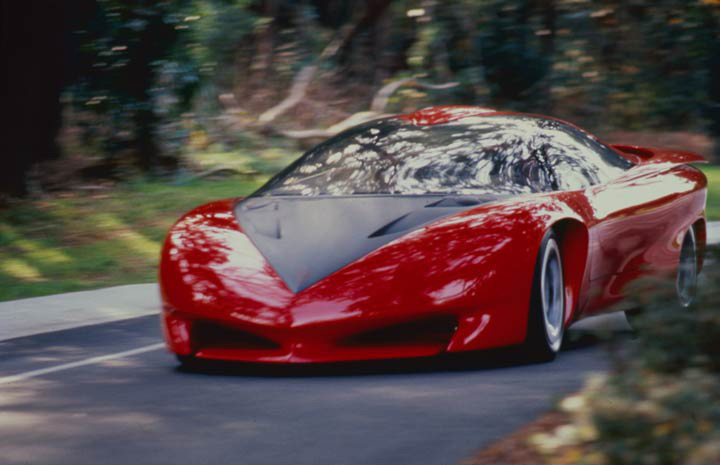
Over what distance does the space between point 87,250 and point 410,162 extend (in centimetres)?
610

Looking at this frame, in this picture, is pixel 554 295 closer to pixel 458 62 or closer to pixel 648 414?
pixel 648 414

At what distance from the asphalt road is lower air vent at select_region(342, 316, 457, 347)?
0.17 m

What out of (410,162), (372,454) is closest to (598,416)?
(372,454)

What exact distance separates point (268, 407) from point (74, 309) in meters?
4.05

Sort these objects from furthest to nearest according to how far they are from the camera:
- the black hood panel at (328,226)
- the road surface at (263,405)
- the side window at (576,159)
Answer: the side window at (576,159) < the black hood panel at (328,226) < the road surface at (263,405)

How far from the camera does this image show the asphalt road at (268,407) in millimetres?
4809

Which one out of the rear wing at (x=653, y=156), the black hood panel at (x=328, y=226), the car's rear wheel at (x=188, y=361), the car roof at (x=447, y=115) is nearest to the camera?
the black hood panel at (x=328, y=226)

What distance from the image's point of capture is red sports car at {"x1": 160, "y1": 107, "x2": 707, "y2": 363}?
614 centimetres

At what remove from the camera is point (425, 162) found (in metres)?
7.33

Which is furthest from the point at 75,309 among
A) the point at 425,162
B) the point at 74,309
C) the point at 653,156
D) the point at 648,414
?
the point at 648,414

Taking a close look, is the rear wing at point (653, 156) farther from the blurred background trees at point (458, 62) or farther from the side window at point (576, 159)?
the blurred background trees at point (458, 62)

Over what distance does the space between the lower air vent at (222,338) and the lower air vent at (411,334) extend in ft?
1.56

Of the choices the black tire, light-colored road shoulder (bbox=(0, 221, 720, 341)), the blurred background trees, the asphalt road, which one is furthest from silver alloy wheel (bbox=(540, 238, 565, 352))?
the blurred background trees

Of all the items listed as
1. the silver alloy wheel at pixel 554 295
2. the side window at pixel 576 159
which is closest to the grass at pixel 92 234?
the side window at pixel 576 159
